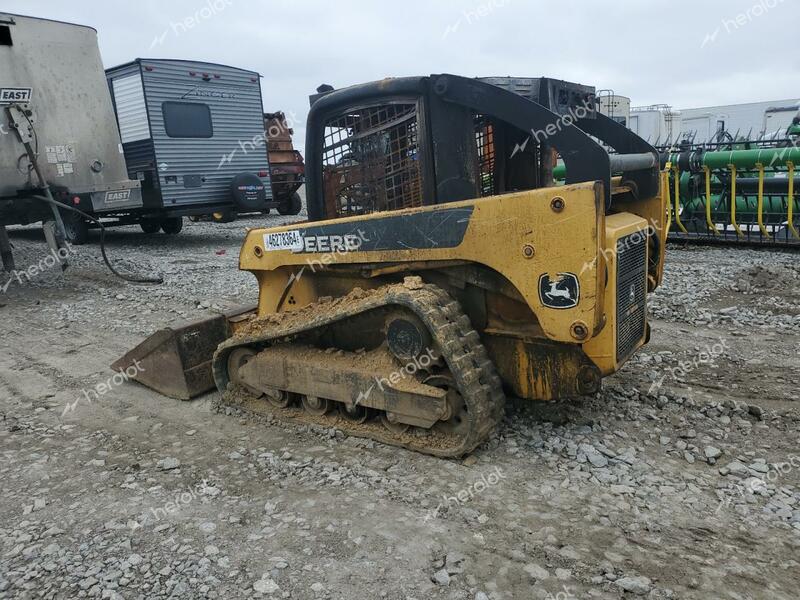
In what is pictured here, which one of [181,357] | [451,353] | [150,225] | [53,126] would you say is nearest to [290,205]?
[150,225]

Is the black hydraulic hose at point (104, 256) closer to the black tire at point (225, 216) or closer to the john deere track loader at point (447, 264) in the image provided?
the black tire at point (225, 216)

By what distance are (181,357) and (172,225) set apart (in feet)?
38.1

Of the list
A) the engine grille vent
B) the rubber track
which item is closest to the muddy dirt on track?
the rubber track

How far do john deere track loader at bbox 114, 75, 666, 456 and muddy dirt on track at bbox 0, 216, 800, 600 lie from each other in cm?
37

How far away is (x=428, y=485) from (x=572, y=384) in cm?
104

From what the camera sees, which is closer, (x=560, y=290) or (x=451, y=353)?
(x=560, y=290)

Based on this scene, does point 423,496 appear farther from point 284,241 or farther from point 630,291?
point 284,241

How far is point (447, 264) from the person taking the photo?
379 centimetres

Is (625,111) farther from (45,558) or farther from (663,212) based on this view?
(45,558)

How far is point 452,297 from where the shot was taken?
3932mm

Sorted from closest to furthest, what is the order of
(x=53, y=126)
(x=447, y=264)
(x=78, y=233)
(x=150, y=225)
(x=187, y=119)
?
(x=447, y=264) → (x=53, y=126) → (x=187, y=119) → (x=78, y=233) → (x=150, y=225)

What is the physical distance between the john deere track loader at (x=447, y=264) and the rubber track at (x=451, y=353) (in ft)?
0.04

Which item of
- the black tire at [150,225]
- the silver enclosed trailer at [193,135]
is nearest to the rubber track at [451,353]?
the silver enclosed trailer at [193,135]

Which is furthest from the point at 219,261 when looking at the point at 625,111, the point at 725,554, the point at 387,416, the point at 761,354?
the point at 625,111
